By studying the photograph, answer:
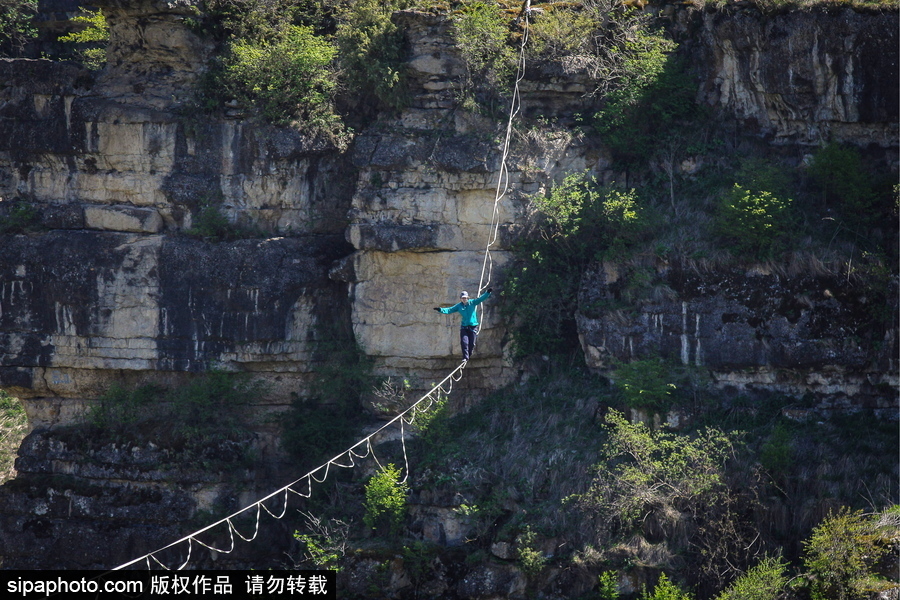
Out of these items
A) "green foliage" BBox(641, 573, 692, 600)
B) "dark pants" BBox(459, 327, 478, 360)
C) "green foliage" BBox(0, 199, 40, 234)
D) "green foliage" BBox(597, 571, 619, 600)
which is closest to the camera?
"green foliage" BBox(641, 573, 692, 600)

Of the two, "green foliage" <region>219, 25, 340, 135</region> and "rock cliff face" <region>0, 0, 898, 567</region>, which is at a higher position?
"green foliage" <region>219, 25, 340, 135</region>

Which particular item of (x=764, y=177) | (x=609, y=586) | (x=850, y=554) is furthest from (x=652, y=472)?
(x=764, y=177)

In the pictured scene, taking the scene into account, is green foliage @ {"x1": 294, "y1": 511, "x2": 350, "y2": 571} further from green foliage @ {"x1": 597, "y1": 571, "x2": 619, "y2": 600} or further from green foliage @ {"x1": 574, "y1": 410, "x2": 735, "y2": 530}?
green foliage @ {"x1": 597, "y1": 571, "x2": 619, "y2": 600}

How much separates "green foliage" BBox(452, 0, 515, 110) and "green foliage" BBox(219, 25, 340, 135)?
2.79m

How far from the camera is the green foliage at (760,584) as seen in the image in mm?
18109

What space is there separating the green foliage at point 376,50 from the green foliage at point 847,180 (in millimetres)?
8114

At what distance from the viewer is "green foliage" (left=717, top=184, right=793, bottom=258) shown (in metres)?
20.5

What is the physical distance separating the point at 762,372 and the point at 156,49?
44.9ft

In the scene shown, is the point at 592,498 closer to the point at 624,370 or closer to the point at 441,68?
the point at 624,370

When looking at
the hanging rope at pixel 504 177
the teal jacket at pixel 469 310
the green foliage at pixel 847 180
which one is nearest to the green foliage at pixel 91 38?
the hanging rope at pixel 504 177

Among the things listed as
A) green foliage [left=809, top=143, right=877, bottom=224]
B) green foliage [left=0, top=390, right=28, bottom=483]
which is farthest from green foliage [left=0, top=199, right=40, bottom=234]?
green foliage [left=809, top=143, right=877, bottom=224]

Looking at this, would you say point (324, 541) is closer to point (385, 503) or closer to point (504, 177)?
point (385, 503)

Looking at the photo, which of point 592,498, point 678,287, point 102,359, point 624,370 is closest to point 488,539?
point 592,498

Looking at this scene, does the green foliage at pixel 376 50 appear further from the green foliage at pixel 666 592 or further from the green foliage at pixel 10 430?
the green foliage at pixel 10 430
